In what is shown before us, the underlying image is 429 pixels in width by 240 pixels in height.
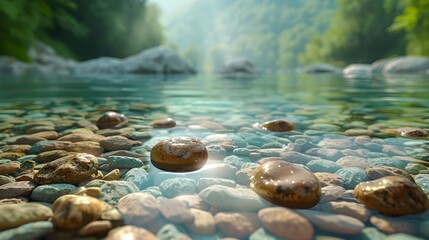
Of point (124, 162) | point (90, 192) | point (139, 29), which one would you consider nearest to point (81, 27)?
point (139, 29)

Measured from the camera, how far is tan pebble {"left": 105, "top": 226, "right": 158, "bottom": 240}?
Result: 3.81ft

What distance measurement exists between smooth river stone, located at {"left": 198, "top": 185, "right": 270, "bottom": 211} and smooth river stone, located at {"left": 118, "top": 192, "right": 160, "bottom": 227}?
0.82ft

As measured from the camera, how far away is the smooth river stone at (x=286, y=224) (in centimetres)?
121

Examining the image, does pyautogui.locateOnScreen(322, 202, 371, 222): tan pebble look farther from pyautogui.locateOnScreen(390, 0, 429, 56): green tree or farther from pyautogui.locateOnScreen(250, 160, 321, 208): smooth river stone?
pyautogui.locateOnScreen(390, 0, 429, 56): green tree

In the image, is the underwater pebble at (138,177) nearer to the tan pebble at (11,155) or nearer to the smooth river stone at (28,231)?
the smooth river stone at (28,231)

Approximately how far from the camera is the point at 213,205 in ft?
4.75

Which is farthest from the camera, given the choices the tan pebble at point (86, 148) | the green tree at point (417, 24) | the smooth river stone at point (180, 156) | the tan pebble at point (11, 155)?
the green tree at point (417, 24)

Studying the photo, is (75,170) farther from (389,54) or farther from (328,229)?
(389,54)

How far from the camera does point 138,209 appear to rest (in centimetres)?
133

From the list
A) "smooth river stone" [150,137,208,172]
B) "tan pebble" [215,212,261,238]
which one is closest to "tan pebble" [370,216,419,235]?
"tan pebble" [215,212,261,238]

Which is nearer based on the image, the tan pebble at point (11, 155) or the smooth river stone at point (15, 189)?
the smooth river stone at point (15, 189)

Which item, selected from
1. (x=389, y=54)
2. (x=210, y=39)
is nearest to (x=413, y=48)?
(x=389, y=54)

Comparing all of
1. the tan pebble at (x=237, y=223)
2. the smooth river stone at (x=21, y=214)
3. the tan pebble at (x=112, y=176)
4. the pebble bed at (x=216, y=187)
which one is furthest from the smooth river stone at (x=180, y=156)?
the smooth river stone at (x=21, y=214)

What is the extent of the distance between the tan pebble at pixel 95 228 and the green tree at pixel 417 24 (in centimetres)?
3013
